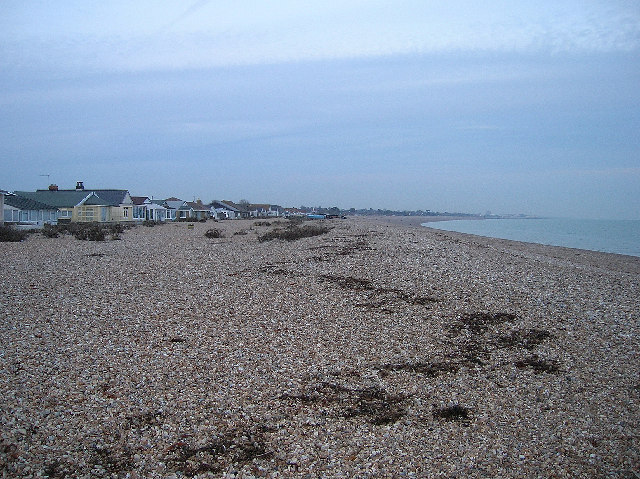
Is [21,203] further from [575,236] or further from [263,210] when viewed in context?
[263,210]

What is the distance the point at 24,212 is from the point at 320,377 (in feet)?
A: 145

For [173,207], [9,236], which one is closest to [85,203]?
[9,236]

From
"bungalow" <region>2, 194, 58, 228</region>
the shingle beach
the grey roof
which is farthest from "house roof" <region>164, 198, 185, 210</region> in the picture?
the shingle beach

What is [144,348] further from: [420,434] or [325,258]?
[325,258]

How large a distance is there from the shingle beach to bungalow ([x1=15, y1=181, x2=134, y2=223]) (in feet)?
142

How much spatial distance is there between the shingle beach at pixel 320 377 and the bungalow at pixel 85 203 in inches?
1701

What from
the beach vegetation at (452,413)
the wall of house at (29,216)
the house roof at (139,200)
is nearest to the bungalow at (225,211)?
the house roof at (139,200)

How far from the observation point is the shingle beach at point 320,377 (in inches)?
249

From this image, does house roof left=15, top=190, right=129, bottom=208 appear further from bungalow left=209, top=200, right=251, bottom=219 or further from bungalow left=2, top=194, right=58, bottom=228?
bungalow left=209, top=200, right=251, bottom=219

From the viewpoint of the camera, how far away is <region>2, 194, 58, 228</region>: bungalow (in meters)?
42.8

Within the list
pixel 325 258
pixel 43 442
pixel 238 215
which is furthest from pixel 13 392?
pixel 238 215

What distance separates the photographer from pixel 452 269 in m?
19.1

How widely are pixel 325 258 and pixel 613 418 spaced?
48.9 ft

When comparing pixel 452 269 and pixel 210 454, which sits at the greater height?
pixel 452 269
